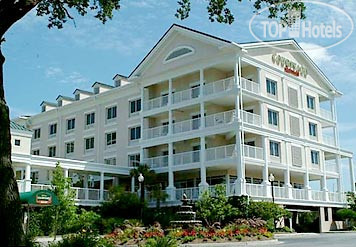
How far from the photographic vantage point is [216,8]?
12.8 meters

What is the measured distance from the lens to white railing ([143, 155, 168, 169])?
3916cm

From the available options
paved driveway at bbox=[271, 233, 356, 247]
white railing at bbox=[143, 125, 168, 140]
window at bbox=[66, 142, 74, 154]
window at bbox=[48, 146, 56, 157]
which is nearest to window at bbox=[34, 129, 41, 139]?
window at bbox=[48, 146, 56, 157]

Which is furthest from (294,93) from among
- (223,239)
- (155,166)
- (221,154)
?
(223,239)

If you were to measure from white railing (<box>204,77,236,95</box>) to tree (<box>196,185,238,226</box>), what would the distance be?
8.14 m

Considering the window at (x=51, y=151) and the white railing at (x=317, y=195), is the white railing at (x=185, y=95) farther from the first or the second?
the window at (x=51, y=151)

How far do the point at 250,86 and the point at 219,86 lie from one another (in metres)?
2.35

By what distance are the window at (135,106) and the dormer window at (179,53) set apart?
5421 mm

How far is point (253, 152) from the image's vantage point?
3512cm

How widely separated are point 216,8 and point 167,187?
2657 cm

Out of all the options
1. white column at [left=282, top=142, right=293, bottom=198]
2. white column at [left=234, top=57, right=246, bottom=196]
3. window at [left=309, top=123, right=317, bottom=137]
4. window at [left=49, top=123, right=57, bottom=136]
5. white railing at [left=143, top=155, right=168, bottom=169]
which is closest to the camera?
white column at [left=234, top=57, right=246, bottom=196]

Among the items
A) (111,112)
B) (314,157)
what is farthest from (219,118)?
(111,112)

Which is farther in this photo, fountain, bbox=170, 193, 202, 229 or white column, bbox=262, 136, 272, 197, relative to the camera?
white column, bbox=262, 136, 272, 197

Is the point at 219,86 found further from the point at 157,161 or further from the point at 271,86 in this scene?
the point at 157,161

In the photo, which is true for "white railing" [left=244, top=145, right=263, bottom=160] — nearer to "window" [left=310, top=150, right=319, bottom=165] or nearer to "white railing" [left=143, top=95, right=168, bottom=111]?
"window" [left=310, top=150, right=319, bottom=165]
